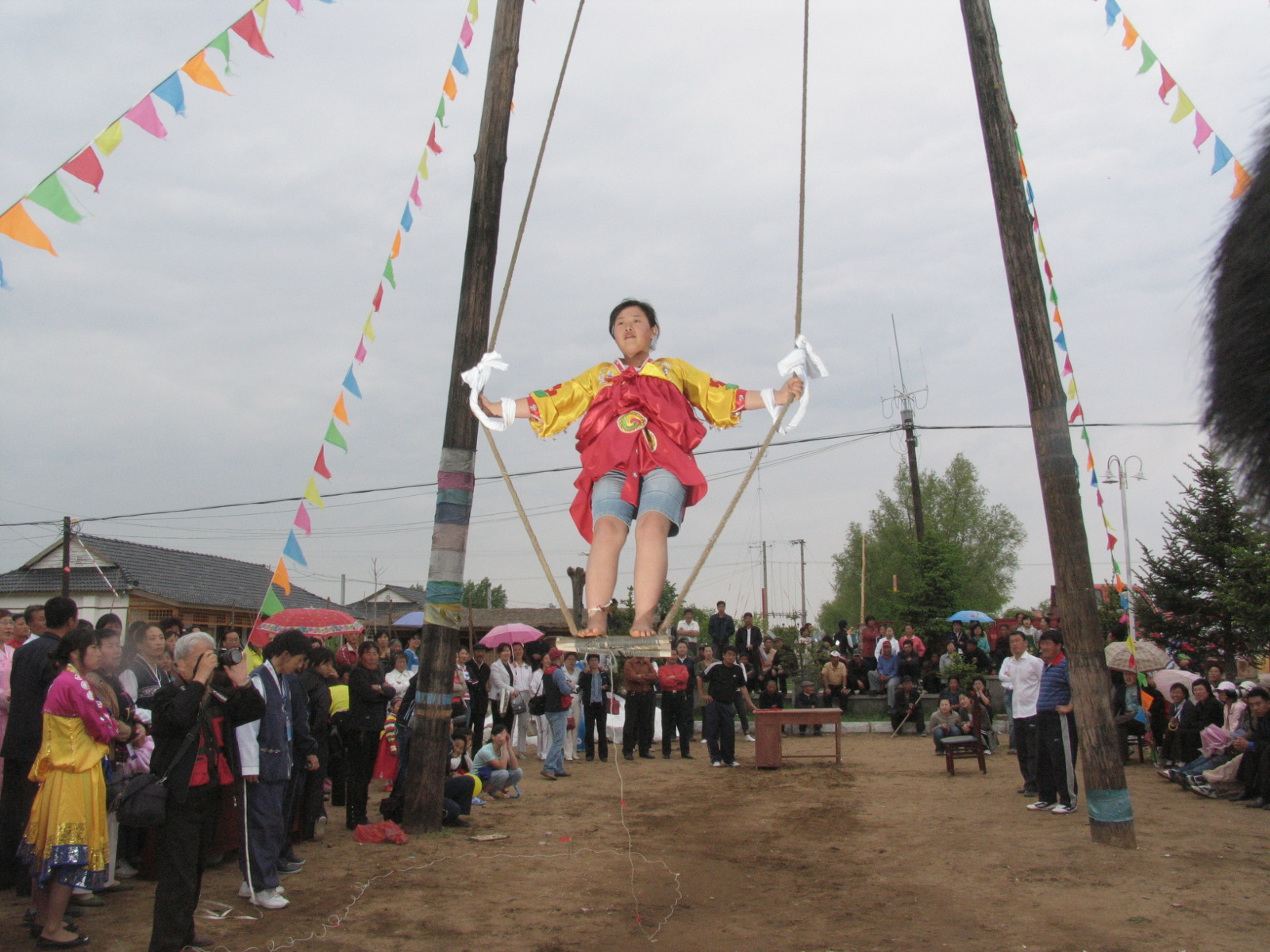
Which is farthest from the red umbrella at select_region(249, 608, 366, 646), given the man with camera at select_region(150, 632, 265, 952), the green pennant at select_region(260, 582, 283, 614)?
the man with camera at select_region(150, 632, 265, 952)

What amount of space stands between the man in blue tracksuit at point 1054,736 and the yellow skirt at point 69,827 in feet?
19.7

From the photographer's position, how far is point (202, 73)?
4234 mm

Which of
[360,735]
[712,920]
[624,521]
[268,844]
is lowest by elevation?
[712,920]

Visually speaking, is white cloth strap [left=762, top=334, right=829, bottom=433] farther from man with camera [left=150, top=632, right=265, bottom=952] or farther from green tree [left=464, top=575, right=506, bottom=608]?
green tree [left=464, top=575, right=506, bottom=608]

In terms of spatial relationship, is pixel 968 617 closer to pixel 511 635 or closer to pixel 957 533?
pixel 511 635

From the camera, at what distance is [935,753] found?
10.7 metres

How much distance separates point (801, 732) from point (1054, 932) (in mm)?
9212

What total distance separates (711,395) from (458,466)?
2499 mm

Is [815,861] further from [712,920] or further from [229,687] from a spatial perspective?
[229,687]

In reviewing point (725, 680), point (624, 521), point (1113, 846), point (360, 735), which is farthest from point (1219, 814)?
point (360, 735)

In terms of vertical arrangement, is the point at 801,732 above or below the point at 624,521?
below

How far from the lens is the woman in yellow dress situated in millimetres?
3748

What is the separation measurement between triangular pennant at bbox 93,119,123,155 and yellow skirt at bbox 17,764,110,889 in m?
2.56

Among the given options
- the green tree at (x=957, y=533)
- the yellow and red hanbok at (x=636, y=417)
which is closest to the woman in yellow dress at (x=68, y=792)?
the yellow and red hanbok at (x=636, y=417)
